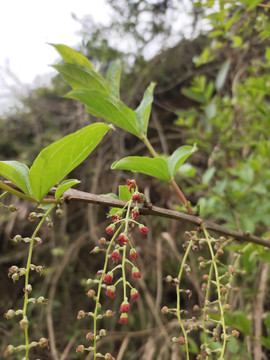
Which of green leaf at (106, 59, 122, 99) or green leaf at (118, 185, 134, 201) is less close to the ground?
green leaf at (106, 59, 122, 99)

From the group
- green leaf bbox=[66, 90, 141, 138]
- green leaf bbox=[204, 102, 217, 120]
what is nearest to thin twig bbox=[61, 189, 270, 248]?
green leaf bbox=[66, 90, 141, 138]

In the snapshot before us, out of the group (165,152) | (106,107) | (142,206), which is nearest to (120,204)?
(142,206)

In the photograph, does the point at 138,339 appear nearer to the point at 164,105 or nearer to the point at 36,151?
the point at 36,151

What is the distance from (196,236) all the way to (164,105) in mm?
1600

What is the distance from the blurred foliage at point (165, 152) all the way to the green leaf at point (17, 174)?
1.31ft

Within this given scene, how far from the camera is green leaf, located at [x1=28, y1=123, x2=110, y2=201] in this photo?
336mm

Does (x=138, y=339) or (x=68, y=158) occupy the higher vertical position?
(x=68, y=158)

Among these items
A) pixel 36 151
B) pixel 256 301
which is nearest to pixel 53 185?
pixel 256 301

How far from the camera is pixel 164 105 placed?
6.29 ft

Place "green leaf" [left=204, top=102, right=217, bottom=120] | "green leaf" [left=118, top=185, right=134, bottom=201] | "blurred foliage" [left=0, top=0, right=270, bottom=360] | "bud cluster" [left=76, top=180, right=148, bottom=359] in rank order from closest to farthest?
"bud cluster" [left=76, top=180, right=148, bottom=359] → "green leaf" [left=118, top=185, right=134, bottom=201] → "blurred foliage" [left=0, top=0, right=270, bottom=360] → "green leaf" [left=204, top=102, right=217, bottom=120]

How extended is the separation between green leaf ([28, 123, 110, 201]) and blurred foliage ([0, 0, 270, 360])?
14.3 inches

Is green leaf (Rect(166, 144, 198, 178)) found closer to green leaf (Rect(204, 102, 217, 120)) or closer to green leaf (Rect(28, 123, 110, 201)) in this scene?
green leaf (Rect(28, 123, 110, 201))

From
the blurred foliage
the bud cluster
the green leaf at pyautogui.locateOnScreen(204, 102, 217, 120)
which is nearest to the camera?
the bud cluster

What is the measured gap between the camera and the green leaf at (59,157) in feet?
1.10
